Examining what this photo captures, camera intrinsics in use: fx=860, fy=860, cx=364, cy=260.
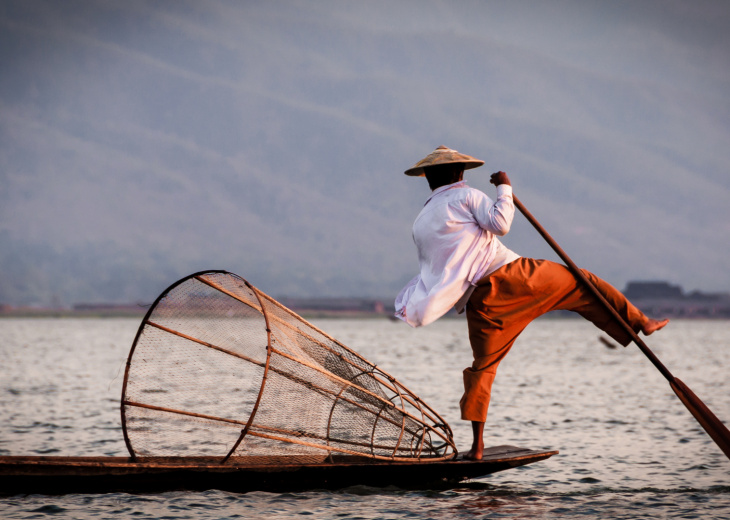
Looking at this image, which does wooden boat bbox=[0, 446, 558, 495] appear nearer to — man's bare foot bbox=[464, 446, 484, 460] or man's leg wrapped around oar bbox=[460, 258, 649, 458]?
man's bare foot bbox=[464, 446, 484, 460]

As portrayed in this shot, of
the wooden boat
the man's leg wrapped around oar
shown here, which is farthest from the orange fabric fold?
the wooden boat

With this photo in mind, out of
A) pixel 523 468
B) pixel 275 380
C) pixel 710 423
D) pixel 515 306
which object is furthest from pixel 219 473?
pixel 710 423

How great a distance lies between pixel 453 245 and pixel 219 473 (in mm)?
2828

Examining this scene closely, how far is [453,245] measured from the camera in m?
7.05

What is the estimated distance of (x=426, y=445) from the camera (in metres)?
8.48

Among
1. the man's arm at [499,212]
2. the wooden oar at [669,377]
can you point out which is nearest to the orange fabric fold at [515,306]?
the wooden oar at [669,377]

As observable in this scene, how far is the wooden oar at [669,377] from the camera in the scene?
7.13m

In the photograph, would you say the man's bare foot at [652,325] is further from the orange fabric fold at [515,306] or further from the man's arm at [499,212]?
the man's arm at [499,212]

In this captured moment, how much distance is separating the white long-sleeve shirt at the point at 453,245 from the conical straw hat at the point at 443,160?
218mm

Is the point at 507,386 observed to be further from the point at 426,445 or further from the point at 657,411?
the point at 426,445

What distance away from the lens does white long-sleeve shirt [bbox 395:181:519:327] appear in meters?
6.98

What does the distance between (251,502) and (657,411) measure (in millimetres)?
10452

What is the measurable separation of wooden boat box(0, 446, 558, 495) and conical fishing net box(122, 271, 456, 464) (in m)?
0.15

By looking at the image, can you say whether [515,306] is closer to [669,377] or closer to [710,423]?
[669,377]
